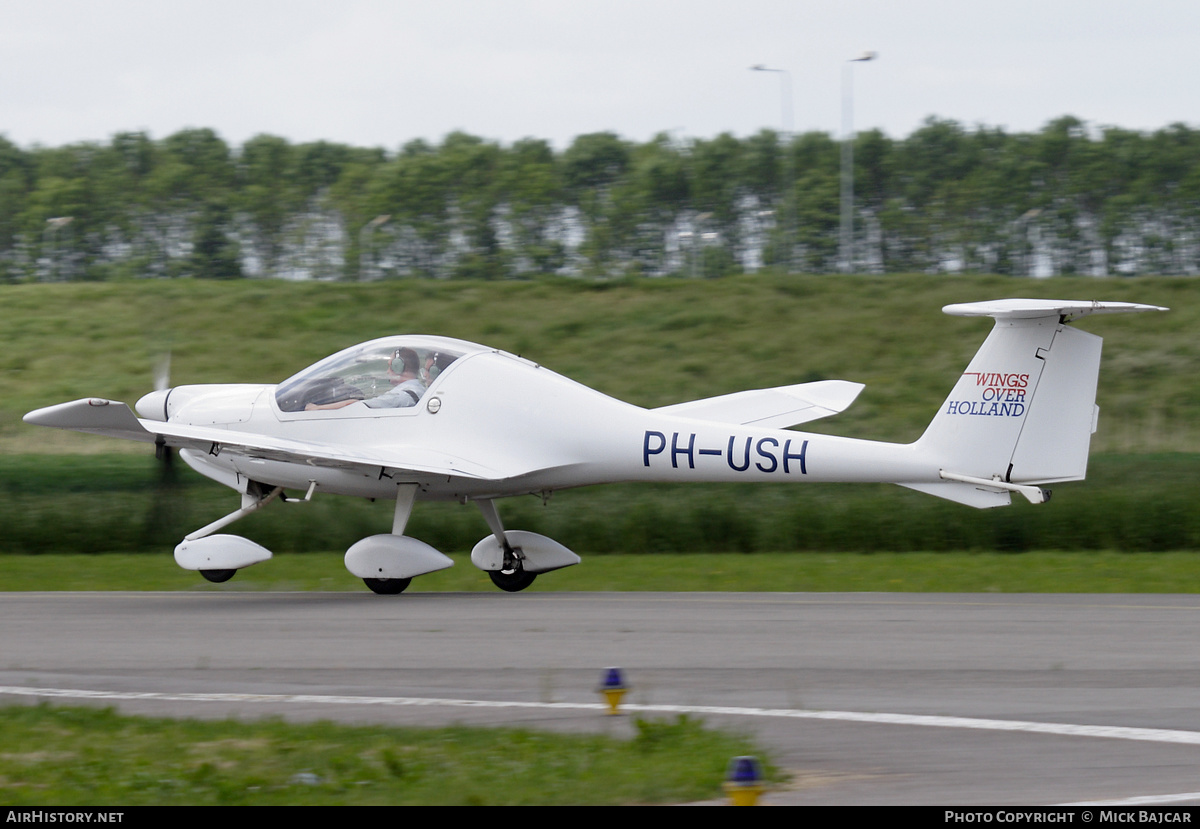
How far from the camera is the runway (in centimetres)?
662

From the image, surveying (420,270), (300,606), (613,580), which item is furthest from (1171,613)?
(420,270)

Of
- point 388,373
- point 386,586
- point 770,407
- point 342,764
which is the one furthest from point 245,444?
point 342,764

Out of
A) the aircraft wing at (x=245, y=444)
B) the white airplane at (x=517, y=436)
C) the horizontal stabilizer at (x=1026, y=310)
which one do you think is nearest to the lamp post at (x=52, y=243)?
the white airplane at (x=517, y=436)

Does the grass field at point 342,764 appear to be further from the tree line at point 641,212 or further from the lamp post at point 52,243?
the lamp post at point 52,243

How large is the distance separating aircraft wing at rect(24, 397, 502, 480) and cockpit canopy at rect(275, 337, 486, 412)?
0.57 metres

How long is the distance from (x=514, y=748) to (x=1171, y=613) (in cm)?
832

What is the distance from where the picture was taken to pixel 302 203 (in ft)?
182

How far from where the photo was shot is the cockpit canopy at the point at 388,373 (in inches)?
618

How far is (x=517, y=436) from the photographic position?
50.6 ft

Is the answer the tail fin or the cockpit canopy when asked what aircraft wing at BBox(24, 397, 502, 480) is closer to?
the cockpit canopy

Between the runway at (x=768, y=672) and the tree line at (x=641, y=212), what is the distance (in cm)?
3290

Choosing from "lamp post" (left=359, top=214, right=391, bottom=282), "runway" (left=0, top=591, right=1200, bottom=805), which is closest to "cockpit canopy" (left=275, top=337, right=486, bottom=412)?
"runway" (left=0, top=591, right=1200, bottom=805)

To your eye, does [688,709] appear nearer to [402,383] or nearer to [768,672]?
[768,672]

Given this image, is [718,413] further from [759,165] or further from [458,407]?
[759,165]
